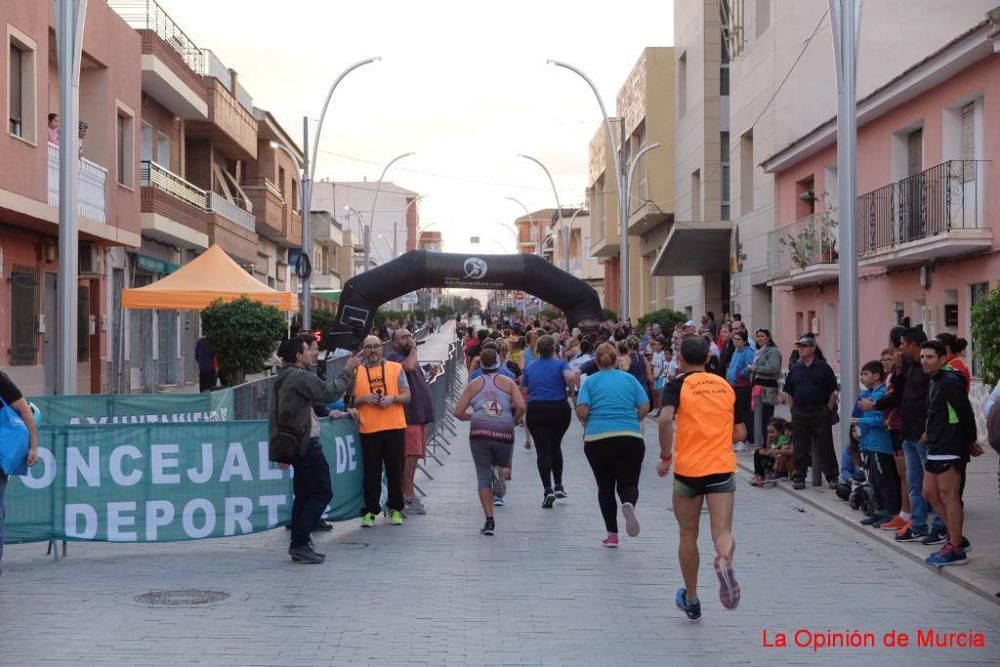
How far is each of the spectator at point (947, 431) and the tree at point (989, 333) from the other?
40.1 inches

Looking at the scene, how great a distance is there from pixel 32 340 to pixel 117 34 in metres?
6.72

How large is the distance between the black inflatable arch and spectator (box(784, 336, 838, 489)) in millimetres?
13600


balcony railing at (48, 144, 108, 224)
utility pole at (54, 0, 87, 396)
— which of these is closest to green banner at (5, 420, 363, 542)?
utility pole at (54, 0, 87, 396)

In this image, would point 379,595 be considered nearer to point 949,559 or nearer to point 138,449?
point 138,449

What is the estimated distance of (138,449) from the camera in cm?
1022

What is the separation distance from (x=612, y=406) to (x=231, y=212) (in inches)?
1149

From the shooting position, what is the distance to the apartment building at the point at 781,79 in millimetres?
27250

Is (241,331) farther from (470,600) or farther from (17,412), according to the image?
(470,600)

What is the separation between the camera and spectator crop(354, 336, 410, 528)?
11.6 metres

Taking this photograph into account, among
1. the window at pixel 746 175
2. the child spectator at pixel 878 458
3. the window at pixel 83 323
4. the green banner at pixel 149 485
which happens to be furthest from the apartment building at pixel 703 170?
the green banner at pixel 149 485

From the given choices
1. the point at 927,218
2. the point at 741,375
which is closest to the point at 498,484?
the point at 741,375

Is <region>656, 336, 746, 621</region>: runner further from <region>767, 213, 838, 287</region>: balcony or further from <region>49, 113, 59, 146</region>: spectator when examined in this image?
<region>767, 213, 838, 287</region>: balcony

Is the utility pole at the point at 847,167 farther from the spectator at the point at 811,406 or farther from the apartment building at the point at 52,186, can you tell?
the apartment building at the point at 52,186

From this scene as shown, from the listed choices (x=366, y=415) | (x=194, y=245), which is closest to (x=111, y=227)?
(x=194, y=245)
